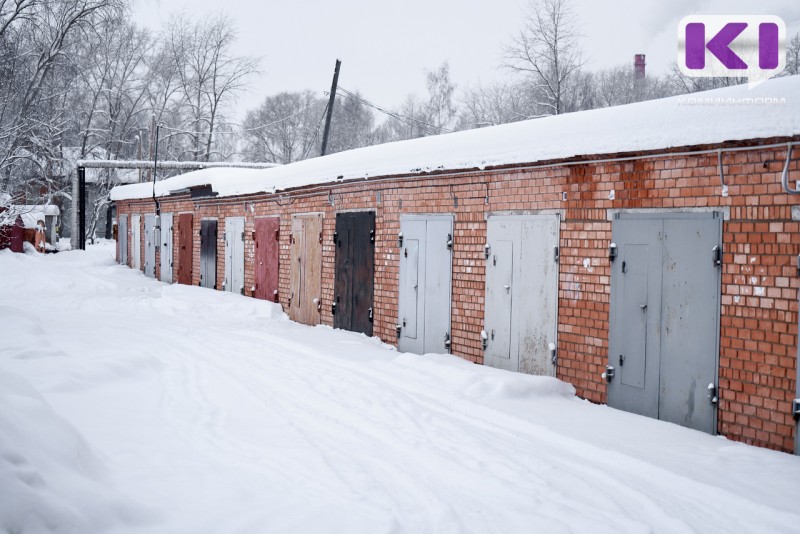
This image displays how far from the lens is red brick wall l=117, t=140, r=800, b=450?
466 cm

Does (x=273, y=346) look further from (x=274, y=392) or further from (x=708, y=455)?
(x=708, y=455)

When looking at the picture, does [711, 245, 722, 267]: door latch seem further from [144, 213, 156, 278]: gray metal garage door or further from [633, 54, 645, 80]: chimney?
[633, 54, 645, 80]: chimney

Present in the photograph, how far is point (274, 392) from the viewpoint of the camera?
5988 mm

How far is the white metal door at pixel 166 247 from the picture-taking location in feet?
58.8

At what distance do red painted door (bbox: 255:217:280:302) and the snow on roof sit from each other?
9.54 ft

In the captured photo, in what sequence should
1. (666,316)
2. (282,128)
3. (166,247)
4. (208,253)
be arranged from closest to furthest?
1. (666,316)
2. (208,253)
3. (166,247)
4. (282,128)

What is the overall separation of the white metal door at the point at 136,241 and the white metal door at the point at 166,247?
2577 mm

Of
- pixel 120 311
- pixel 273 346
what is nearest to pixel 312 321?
pixel 273 346

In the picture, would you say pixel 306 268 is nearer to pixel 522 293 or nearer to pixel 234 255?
pixel 234 255

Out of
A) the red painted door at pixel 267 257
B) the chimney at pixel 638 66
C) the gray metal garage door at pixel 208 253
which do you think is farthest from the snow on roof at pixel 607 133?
the chimney at pixel 638 66

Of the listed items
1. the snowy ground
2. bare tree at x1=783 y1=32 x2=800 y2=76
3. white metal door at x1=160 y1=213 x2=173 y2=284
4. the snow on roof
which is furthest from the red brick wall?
bare tree at x1=783 y1=32 x2=800 y2=76

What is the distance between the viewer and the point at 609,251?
5.89 metres

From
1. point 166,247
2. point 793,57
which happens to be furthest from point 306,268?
point 793,57

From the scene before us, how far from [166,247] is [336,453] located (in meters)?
15.4
